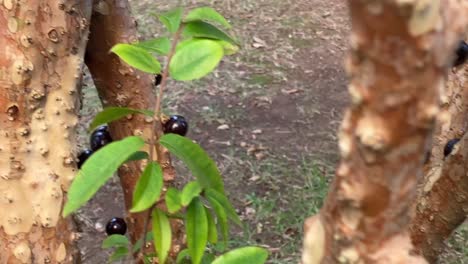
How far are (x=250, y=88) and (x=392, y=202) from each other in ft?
8.03

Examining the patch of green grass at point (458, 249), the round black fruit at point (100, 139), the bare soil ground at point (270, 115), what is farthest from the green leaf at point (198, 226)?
the patch of green grass at point (458, 249)

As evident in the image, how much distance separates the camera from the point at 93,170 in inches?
26.2

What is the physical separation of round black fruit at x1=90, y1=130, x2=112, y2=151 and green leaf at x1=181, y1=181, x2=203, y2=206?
39 cm

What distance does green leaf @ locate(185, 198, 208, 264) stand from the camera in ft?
2.46

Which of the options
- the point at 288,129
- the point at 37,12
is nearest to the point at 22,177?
the point at 37,12

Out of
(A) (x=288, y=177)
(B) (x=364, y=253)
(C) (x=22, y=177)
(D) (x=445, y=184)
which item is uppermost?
(B) (x=364, y=253)

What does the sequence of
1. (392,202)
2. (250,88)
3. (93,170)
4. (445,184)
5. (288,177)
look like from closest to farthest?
(392,202) < (93,170) < (445,184) < (288,177) < (250,88)

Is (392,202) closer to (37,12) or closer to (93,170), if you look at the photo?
(93,170)

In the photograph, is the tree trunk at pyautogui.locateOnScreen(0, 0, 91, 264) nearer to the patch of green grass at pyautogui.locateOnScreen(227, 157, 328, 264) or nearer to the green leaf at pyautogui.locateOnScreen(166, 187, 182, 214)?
the green leaf at pyautogui.locateOnScreen(166, 187, 182, 214)

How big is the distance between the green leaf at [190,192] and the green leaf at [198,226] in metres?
0.02

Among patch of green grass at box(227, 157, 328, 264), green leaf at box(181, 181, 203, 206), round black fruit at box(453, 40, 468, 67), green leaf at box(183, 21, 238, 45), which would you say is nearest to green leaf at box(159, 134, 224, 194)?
green leaf at box(181, 181, 203, 206)

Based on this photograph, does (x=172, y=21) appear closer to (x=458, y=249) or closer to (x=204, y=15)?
(x=204, y=15)

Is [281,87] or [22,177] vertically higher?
[22,177]

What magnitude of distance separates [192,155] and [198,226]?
8 cm
